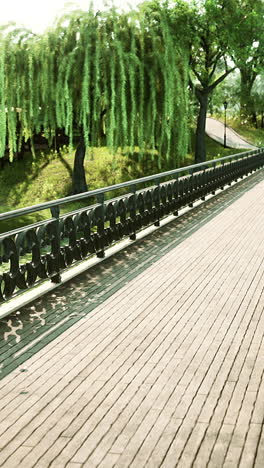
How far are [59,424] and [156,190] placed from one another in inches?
369

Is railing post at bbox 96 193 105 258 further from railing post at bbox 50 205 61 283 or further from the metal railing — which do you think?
railing post at bbox 50 205 61 283

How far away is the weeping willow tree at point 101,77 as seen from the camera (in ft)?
69.5

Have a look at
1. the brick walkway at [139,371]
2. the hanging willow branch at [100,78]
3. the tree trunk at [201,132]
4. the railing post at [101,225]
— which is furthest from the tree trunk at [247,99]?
the brick walkway at [139,371]

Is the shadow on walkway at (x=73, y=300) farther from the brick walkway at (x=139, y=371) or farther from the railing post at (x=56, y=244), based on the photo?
the railing post at (x=56, y=244)

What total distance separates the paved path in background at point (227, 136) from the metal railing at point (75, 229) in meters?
38.0

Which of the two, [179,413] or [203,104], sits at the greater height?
[203,104]

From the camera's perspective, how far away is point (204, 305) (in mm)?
7387

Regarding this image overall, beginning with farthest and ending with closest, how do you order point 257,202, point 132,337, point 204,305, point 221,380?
point 257,202 < point 204,305 < point 132,337 < point 221,380

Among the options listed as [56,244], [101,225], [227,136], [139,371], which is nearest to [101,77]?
[101,225]

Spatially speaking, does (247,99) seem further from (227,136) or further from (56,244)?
(56,244)

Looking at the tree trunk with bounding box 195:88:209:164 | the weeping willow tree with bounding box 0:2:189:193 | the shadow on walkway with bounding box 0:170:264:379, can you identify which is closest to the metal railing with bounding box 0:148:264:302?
the shadow on walkway with bounding box 0:170:264:379

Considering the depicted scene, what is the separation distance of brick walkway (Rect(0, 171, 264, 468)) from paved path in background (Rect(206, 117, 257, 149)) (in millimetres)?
43763

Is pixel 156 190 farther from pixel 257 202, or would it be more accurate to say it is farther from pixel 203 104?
pixel 203 104

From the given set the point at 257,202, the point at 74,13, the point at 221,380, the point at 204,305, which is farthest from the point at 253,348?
the point at 74,13
